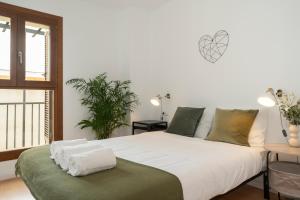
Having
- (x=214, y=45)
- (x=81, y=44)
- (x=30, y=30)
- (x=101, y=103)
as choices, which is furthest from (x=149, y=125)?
(x=30, y=30)

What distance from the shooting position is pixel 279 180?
214 cm

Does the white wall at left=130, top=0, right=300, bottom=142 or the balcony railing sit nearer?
the white wall at left=130, top=0, right=300, bottom=142

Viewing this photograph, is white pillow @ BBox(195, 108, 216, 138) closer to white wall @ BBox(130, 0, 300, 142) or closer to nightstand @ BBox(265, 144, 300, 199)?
white wall @ BBox(130, 0, 300, 142)

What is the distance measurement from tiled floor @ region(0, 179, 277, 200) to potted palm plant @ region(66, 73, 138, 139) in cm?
126

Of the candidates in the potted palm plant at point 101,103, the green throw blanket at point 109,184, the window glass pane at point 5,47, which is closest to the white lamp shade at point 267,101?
the green throw blanket at point 109,184

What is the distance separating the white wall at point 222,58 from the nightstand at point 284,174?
37 cm

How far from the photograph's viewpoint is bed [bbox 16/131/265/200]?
4.48 feet

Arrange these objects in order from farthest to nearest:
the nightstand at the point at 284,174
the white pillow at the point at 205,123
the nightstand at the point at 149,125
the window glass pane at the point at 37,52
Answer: the nightstand at the point at 149,125, the window glass pane at the point at 37,52, the white pillow at the point at 205,123, the nightstand at the point at 284,174

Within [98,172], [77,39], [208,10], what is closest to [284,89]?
[208,10]

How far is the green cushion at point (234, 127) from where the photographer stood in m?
2.62

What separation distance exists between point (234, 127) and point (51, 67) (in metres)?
2.78

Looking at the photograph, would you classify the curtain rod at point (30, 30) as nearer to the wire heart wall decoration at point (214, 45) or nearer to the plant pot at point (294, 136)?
the wire heart wall decoration at point (214, 45)

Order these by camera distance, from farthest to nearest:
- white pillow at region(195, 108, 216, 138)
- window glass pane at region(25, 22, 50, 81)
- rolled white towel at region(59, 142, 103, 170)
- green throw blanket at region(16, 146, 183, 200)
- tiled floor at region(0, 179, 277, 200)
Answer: window glass pane at region(25, 22, 50, 81)
white pillow at region(195, 108, 216, 138)
tiled floor at region(0, 179, 277, 200)
rolled white towel at region(59, 142, 103, 170)
green throw blanket at region(16, 146, 183, 200)

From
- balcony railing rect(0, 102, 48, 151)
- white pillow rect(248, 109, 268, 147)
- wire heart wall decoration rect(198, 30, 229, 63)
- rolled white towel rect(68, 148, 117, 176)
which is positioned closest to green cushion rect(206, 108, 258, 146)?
white pillow rect(248, 109, 268, 147)
